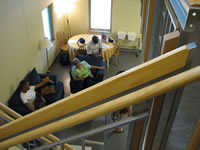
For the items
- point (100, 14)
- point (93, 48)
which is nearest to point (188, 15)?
point (93, 48)

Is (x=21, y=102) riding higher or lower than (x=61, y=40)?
lower

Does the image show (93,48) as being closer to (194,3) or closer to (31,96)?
(31,96)

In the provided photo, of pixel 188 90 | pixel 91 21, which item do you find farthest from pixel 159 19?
pixel 91 21

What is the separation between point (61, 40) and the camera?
25.9 feet

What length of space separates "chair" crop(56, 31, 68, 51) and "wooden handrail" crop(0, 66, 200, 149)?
6.45 m

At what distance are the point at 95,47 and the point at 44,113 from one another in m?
5.20

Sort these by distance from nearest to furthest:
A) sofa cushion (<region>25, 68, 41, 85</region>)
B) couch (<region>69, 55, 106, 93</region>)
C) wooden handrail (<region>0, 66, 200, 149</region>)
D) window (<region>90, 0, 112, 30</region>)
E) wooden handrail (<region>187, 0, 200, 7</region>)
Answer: wooden handrail (<region>187, 0, 200, 7</region>), wooden handrail (<region>0, 66, 200, 149</region>), sofa cushion (<region>25, 68, 41, 85</region>), couch (<region>69, 55, 106, 93</region>), window (<region>90, 0, 112, 30</region>)

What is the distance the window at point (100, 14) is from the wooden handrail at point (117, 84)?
703 cm

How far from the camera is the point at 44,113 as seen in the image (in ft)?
3.72

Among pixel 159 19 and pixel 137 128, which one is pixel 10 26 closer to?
pixel 159 19

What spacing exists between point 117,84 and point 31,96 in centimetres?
398

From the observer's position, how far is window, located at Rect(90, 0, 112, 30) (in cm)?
773

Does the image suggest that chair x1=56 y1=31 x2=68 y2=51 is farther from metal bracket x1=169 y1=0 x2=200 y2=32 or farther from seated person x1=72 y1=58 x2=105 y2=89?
metal bracket x1=169 y1=0 x2=200 y2=32

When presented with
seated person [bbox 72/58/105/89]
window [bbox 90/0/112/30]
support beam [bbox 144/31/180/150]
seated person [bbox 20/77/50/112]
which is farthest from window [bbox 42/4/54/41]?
support beam [bbox 144/31/180/150]
